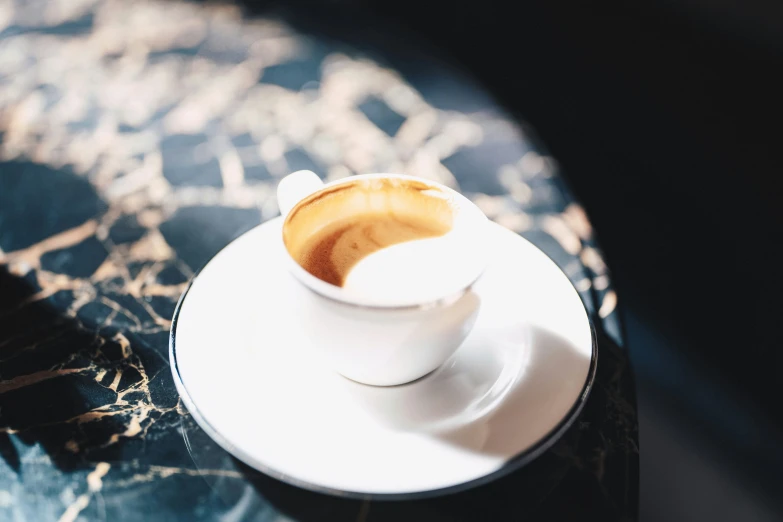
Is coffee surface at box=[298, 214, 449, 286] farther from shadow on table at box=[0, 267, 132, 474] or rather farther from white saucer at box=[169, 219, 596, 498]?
shadow on table at box=[0, 267, 132, 474]

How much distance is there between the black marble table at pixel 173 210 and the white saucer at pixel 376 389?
44 mm

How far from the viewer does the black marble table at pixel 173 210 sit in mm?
398

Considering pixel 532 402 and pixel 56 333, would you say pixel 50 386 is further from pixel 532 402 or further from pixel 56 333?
pixel 532 402

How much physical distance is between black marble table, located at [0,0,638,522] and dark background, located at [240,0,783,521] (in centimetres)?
14

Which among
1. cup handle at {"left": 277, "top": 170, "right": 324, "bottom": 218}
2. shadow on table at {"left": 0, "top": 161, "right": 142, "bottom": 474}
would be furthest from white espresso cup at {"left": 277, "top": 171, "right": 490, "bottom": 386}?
shadow on table at {"left": 0, "top": 161, "right": 142, "bottom": 474}

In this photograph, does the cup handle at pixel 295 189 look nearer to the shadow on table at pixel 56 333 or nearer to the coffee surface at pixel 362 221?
the coffee surface at pixel 362 221

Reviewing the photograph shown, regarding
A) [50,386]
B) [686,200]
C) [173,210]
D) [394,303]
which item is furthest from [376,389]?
[686,200]

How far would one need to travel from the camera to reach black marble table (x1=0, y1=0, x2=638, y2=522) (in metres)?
0.40

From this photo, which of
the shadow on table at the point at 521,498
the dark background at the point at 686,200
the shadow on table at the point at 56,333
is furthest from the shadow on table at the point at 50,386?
the dark background at the point at 686,200

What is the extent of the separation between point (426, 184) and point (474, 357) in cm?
15

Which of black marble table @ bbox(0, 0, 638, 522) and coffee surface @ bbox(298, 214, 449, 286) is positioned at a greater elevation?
coffee surface @ bbox(298, 214, 449, 286)

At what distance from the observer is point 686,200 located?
2.73ft

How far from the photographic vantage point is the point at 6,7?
1.01 metres

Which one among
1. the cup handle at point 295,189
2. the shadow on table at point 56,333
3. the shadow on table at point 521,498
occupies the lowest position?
the shadow on table at point 56,333
